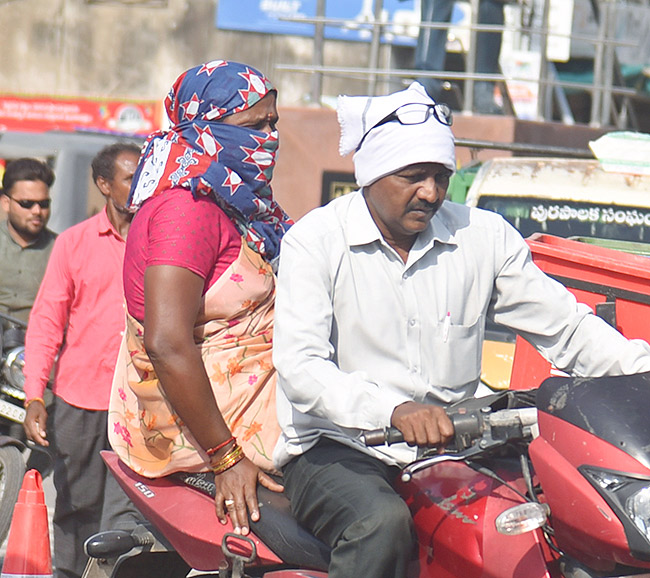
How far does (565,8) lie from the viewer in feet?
43.6

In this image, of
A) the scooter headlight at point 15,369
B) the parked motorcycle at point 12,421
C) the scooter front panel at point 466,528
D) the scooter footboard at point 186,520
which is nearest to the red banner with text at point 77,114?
the parked motorcycle at point 12,421

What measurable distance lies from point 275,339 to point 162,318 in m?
0.32

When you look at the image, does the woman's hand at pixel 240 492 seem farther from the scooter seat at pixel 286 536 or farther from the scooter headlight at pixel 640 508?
the scooter headlight at pixel 640 508

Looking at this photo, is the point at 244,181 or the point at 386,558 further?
the point at 244,181

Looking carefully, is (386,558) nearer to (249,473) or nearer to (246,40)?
(249,473)

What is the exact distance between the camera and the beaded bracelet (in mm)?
2701

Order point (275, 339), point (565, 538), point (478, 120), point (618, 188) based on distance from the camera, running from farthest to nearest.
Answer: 1. point (478, 120)
2. point (618, 188)
3. point (275, 339)
4. point (565, 538)

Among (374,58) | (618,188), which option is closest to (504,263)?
(618,188)

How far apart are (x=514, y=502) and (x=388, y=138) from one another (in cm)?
90

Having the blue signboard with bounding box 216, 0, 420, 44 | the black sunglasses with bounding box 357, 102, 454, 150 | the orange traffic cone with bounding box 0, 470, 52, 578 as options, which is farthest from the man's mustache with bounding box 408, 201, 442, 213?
the blue signboard with bounding box 216, 0, 420, 44

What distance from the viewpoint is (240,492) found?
105 inches

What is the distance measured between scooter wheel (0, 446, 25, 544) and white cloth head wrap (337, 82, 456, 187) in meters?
2.92

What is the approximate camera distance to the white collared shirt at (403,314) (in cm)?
250

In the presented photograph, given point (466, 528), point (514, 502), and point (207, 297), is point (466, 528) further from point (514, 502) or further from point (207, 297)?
point (207, 297)
